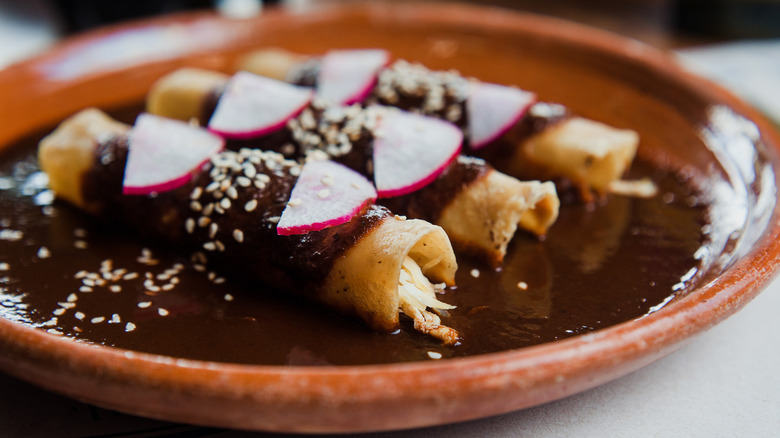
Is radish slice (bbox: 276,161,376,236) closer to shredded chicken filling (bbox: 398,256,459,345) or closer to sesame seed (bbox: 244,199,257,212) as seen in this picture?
sesame seed (bbox: 244,199,257,212)

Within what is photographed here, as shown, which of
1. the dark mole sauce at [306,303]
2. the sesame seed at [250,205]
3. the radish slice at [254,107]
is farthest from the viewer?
the radish slice at [254,107]

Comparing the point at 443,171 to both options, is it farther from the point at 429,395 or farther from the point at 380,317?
the point at 429,395

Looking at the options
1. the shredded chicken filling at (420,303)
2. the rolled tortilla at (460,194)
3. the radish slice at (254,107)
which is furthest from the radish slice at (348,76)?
the shredded chicken filling at (420,303)

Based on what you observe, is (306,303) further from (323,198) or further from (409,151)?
(409,151)

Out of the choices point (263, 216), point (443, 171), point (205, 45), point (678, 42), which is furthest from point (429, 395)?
point (678, 42)

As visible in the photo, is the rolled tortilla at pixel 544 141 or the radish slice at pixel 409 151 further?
the rolled tortilla at pixel 544 141

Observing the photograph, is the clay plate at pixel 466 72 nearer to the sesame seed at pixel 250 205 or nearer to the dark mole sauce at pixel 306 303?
the dark mole sauce at pixel 306 303

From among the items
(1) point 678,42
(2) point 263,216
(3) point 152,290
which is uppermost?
(2) point 263,216
